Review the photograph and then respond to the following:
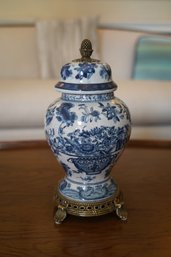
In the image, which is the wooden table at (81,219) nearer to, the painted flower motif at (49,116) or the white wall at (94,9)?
the painted flower motif at (49,116)

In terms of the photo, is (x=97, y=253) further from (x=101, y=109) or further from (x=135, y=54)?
(x=135, y=54)

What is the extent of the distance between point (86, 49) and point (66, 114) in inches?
4.3

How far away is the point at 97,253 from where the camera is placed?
0.39 m

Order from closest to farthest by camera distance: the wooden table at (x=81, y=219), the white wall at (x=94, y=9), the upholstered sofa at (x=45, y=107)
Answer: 1. the wooden table at (x=81, y=219)
2. the upholstered sofa at (x=45, y=107)
3. the white wall at (x=94, y=9)

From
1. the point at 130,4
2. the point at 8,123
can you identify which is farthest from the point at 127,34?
the point at 8,123

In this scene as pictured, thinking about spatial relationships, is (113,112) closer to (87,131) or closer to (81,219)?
(87,131)

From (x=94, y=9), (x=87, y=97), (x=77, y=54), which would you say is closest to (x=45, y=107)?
(x=77, y=54)

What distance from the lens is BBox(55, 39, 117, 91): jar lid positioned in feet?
1.50

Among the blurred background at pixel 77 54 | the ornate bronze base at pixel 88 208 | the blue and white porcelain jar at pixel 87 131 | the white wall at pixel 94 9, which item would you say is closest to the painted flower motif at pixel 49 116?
the blue and white porcelain jar at pixel 87 131

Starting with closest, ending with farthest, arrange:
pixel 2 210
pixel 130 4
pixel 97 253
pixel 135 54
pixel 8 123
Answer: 1. pixel 97 253
2. pixel 2 210
3. pixel 8 123
4. pixel 135 54
5. pixel 130 4

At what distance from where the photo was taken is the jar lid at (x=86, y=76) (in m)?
0.46

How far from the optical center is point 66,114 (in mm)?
457

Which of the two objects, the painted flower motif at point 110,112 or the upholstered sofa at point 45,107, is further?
the upholstered sofa at point 45,107

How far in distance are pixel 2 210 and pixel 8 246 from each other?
100mm
